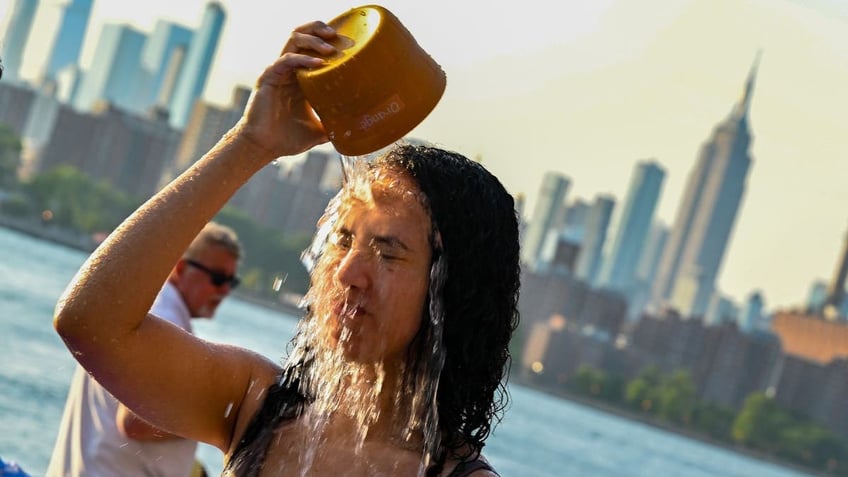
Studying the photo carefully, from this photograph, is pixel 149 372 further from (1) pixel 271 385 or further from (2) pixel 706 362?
(2) pixel 706 362

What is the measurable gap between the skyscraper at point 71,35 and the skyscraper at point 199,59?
20988mm

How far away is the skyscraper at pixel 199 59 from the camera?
132000mm

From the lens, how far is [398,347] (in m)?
2.07

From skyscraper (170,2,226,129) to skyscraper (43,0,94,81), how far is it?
21.0 metres

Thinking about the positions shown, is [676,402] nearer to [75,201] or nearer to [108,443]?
[75,201]

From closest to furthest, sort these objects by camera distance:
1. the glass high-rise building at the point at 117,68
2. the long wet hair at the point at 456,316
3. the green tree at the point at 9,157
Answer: the long wet hair at the point at 456,316 < the green tree at the point at 9,157 < the glass high-rise building at the point at 117,68

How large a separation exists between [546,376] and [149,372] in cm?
11764

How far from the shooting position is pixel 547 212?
129 m

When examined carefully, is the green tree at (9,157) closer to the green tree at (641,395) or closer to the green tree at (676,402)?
the green tree at (641,395)

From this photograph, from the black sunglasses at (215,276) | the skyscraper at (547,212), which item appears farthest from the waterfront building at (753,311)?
the black sunglasses at (215,276)

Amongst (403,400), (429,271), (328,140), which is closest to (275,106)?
(328,140)

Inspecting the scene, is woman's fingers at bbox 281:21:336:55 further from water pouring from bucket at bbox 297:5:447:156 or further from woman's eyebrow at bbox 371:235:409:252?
woman's eyebrow at bbox 371:235:409:252

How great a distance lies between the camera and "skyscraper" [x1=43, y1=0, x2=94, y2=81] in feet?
560

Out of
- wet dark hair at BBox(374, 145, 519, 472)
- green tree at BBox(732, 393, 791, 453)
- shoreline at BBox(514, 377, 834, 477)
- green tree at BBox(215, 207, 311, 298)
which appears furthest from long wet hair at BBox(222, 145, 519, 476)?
green tree at BBox(732, 393, 791, 453)
